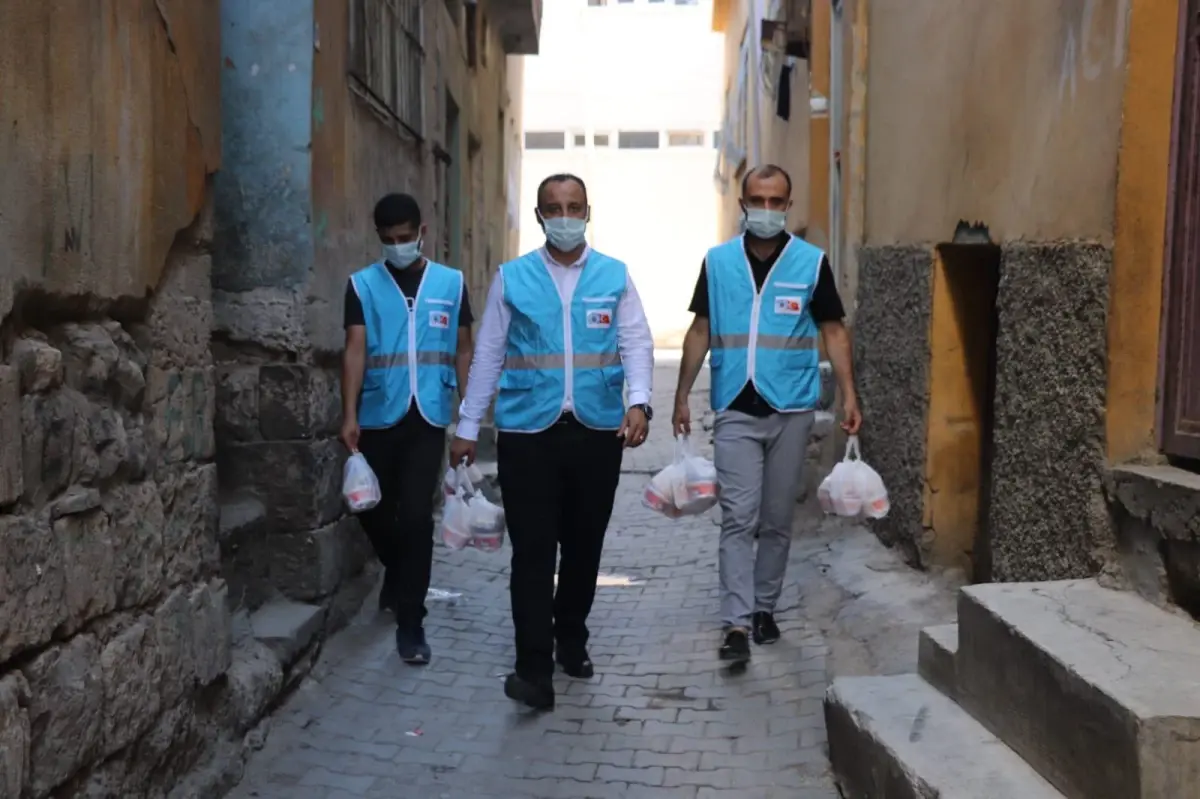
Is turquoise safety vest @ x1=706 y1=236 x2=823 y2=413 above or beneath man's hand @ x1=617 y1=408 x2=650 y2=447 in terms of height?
above

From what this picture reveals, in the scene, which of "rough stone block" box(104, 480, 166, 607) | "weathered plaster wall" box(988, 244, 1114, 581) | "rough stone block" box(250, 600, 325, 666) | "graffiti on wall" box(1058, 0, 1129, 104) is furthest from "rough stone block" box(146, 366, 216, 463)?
"graffiti on wall" box(1058, 0, 1129, 104)

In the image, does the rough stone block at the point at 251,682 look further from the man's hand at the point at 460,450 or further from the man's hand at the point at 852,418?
the man's hand at the point at 852,418

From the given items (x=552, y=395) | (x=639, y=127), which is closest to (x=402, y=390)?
(x=552, y=395)

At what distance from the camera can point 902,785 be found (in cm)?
282

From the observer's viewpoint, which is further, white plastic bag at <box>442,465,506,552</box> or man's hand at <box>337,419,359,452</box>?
man's hand at <box>337,419,359,452</box>

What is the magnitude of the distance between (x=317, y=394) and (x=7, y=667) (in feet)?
8.14

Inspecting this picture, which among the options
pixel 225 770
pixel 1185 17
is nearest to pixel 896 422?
pixel 1185 17

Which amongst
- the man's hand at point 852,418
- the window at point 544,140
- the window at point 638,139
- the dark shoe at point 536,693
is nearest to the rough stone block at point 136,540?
the dark shoe at point 536,693

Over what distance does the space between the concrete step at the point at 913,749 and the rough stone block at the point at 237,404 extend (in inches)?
93.9

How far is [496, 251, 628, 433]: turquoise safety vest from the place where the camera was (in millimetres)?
4102

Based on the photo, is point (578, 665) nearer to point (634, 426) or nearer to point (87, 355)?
point (634, 426)

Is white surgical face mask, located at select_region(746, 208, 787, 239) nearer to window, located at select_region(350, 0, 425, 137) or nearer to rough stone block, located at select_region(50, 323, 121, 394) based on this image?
window, located at select_region(350, 0, 425, 137)

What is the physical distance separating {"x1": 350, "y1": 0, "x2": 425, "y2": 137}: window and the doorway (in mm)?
2646

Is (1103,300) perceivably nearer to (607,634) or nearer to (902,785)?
(902,785)
